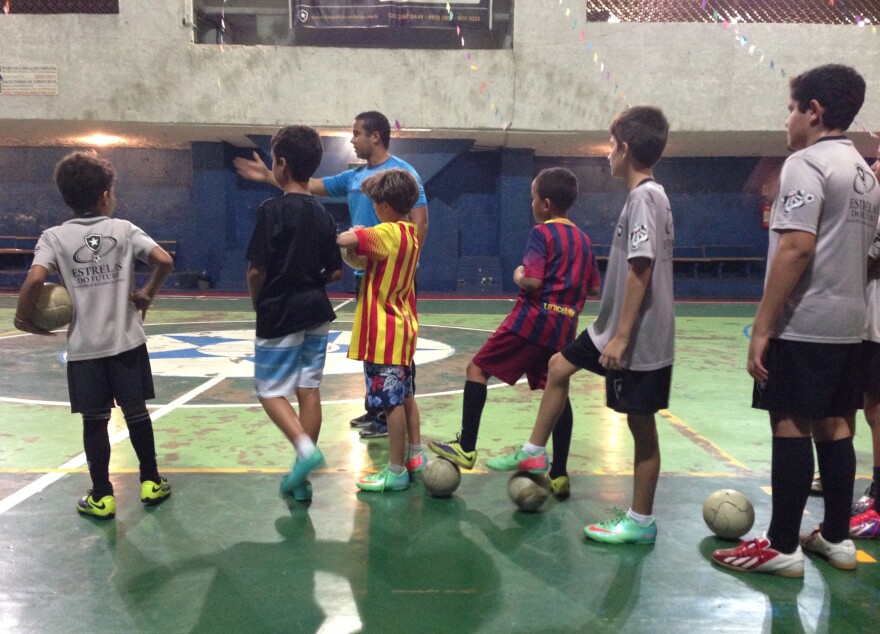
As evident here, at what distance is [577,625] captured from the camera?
7.39 ft

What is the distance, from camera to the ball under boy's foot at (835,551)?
2660 millimetres

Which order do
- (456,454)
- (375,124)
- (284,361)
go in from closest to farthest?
(284,361) → (456,454) → (375,124)

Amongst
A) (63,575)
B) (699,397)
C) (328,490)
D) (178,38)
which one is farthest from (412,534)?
(178,38)

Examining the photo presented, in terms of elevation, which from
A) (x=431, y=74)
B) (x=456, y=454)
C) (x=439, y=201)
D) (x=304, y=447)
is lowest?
(x=456, y=454)

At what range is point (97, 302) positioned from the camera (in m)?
3.09

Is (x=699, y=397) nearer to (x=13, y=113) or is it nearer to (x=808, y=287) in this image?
(x=808, y=287)

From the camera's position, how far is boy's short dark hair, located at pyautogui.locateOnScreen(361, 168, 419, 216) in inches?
131

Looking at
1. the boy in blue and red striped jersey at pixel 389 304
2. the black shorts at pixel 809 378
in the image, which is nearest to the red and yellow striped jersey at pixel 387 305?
the boy in blue and red striped jersey at pixel 389 304

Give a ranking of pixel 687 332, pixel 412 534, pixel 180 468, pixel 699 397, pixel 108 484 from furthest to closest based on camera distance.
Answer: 1. pixel 687 332
2. pixel 699 397
3. pixel 180 468
4. pixel 108 484
5. pixel 412 534

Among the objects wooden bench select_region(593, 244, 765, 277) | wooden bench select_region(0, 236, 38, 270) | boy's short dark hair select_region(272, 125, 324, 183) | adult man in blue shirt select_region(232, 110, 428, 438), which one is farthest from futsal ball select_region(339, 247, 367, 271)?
wooden bench select_region(0, 236, 38, 270)

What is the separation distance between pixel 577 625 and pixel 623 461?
1.82m

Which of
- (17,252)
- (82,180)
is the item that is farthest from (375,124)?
(17,252)

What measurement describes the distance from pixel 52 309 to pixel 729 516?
289 cm

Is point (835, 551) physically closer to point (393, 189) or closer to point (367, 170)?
point (393, 189)
